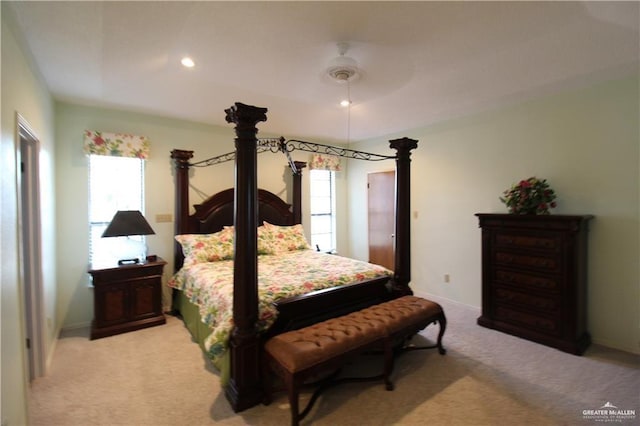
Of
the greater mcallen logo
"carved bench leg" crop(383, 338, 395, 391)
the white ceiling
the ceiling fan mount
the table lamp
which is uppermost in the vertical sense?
the white ceiling

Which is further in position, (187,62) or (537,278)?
(537,278)

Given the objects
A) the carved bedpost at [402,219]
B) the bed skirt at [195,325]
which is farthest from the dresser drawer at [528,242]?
the bed skirt at [195,325]

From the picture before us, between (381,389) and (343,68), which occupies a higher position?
(343,68)

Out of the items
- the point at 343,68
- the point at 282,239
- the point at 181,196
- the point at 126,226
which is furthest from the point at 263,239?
the point at 343,68

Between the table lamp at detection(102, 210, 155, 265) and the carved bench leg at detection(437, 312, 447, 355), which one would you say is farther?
the table lamp at detection(102, 210, 155, 265)

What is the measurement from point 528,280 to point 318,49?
9.77 ft

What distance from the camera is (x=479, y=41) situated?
81.2 inches

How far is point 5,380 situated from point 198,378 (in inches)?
48.0

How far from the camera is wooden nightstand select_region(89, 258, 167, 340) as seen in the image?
3082 mm

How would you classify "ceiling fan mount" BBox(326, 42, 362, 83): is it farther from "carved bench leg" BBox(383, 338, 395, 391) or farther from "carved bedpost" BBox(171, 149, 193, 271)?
"carved bedpost" BBox(171, 149, 193, 271)

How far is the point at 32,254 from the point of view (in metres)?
2.32

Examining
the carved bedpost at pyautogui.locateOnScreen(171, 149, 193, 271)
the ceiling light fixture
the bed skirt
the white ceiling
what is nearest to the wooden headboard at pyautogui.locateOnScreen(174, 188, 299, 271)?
the carved bedpost at pyautogui.locateOnScreen(171, 149, 193, 271)

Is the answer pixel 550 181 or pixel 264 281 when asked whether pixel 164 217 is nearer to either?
pixel 264 281

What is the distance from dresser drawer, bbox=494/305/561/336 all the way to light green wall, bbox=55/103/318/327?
3779 millimetres
